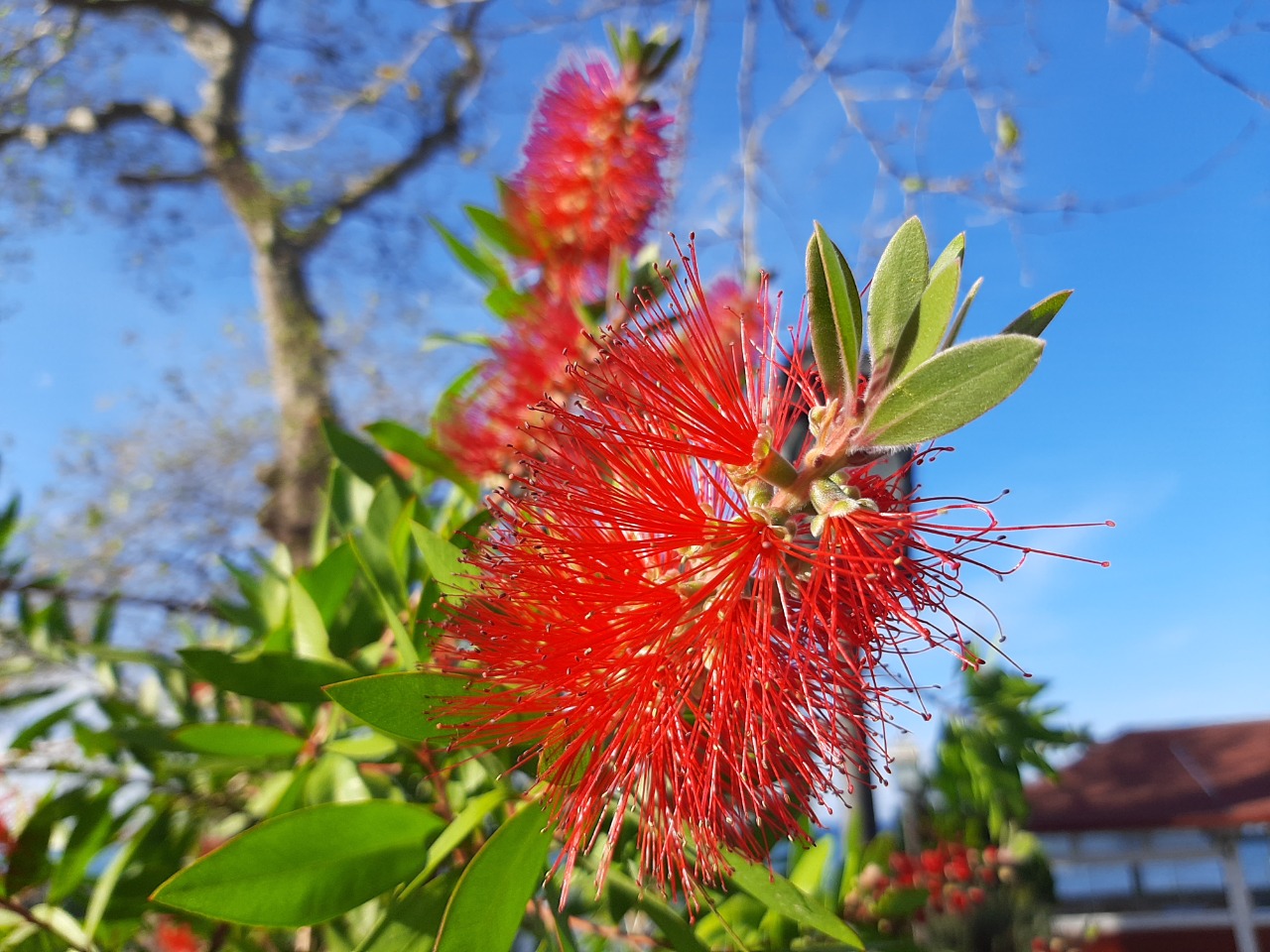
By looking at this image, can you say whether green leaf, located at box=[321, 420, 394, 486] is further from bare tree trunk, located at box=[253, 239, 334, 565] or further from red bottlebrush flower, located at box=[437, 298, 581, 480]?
bare tree trunk, located at box=[253, 239, 334, 565]

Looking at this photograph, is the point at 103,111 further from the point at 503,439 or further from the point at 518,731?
the point at 518,731

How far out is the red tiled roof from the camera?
16.2ft

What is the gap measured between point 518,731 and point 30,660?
145cm

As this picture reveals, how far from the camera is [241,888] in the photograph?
1.75 ft

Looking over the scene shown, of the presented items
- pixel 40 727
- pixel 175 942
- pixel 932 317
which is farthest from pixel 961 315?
pixel 175 942

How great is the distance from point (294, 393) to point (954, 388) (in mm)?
3498

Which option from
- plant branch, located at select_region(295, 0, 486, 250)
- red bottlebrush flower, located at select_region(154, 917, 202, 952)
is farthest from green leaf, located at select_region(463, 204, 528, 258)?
plant branch, located at select_region(295, 0, 486, 250)

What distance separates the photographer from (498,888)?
0.55 metres

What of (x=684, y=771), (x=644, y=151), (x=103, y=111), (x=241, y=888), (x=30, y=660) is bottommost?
(x=241, y=888)

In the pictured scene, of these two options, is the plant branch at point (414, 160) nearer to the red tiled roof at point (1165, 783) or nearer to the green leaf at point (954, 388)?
the green leaf at point (954, 388)

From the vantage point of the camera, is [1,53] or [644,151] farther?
[1,53]

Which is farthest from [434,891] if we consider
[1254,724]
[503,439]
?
[1254,724]

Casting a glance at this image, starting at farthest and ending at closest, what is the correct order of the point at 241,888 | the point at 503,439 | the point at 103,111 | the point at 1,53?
the point at 103,111 < the point at 1,53 < the point at 503,439 < the point at 241,888

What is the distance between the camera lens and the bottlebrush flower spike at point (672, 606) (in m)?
0.58
